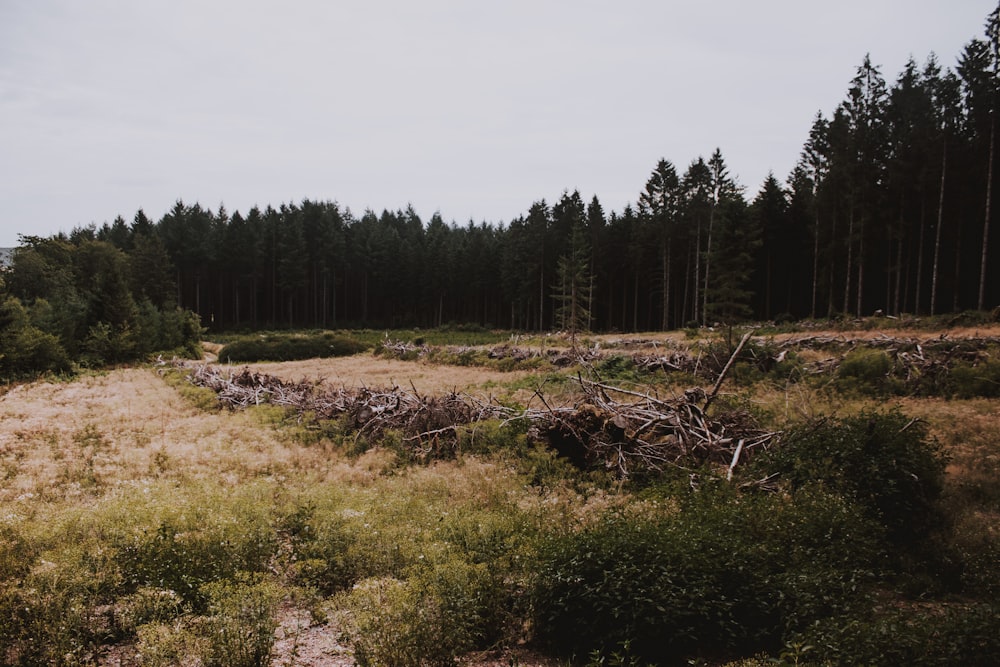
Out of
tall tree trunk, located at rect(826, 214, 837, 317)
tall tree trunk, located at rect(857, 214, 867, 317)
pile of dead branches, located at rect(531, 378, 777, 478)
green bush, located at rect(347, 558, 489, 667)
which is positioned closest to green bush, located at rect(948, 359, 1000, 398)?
pile of dead branches, located at rect(531, 378, 777, 478)

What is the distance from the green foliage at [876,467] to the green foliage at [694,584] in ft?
3.66

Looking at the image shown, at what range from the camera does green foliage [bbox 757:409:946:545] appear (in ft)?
22.6

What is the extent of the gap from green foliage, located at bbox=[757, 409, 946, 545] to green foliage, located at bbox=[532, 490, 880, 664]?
112cm

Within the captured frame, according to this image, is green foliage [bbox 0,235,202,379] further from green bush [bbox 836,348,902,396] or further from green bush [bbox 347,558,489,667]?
green bush [bbox 836,348,902,396]

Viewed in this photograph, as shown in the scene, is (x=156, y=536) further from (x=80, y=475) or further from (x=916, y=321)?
(x=916, y=321)

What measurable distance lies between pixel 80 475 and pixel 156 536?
501 centimetres

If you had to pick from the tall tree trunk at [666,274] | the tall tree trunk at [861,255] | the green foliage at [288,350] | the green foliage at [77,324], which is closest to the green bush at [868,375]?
the tall tree trunk at [861,255]

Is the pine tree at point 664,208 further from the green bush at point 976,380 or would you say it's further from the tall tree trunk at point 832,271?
the green bush at point 976,380

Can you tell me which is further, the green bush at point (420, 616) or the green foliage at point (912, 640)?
the green bush at point (420, 616)

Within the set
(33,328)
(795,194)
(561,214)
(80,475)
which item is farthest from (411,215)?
(80,475)

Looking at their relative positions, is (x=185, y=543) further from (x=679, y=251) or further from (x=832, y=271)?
(x=679, y=251)

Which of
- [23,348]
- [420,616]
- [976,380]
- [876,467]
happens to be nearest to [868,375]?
[976,380]

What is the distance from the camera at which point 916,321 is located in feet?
77.1

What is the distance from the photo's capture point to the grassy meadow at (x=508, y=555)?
4.38m
